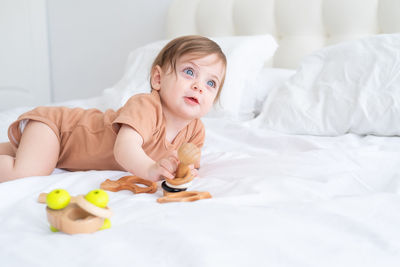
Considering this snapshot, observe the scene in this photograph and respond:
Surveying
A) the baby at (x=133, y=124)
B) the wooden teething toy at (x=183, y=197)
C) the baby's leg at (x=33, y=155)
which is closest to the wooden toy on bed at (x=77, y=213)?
the wooden teething toy at (x=183, y=197)

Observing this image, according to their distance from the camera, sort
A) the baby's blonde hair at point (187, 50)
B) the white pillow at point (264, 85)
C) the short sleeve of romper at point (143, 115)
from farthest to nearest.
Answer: the white pillow at point (264, 85)
the baby's blonde hair at point (187, 50)
the short sleeve of romper at point (143, 115)

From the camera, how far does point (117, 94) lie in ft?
5.90

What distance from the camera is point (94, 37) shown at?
3.03 m

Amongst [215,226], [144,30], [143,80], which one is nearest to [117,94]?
[143,80]

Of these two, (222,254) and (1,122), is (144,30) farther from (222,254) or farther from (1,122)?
(222,254)

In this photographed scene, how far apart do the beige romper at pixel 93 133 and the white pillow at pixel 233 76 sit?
547 millimetres

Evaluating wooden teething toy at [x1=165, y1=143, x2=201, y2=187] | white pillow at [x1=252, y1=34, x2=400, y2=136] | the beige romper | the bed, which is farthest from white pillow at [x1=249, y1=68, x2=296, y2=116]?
wooden teething toy at [x1=165, y1=143, x2=201, y2=187]

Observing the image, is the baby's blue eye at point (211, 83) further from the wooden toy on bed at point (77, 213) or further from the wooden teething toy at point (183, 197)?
the wooden toy on bed at point (77, 213)

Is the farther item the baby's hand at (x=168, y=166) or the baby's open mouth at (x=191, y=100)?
the baby's open mouth at (x=191, y=100)

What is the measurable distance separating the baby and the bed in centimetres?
10

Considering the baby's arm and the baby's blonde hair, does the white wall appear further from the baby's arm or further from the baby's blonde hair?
the baby's arm

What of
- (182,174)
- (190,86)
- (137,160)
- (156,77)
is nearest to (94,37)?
(156,77)

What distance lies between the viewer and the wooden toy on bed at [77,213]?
1.81 feet

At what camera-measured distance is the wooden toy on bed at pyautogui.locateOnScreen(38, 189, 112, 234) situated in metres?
0.55
